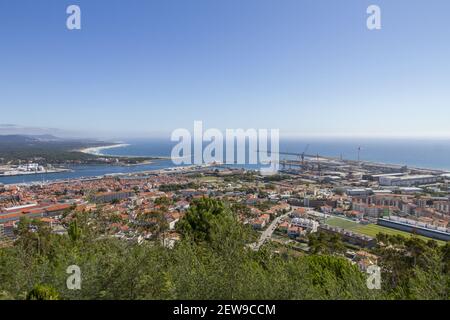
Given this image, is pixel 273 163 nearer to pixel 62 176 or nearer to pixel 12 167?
pixel 62 176

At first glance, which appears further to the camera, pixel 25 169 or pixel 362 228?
pixel 25 169

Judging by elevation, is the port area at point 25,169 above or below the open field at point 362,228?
above

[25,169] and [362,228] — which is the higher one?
[25,169]

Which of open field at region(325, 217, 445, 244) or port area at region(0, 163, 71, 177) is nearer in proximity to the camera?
open field at region(325, 217, 445, 244)

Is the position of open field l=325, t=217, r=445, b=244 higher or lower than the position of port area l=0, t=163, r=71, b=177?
lower

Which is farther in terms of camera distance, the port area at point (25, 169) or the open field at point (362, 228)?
the port area at point (25, 169)
